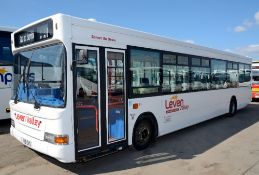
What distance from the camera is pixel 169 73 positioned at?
26.3 ft

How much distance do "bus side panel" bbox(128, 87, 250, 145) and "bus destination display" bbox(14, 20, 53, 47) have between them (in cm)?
247

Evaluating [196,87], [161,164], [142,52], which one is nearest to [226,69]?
[196,87]

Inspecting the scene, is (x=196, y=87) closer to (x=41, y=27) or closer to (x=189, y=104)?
(x=189, y=104)

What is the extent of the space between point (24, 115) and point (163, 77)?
3.80 m

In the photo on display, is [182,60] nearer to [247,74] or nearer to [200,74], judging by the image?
[200,74]

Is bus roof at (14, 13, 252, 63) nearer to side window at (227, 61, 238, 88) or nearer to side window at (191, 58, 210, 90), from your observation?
side window at (191, 58, 210, 90)

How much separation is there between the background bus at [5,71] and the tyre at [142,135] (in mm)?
5442

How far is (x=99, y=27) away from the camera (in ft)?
19.2

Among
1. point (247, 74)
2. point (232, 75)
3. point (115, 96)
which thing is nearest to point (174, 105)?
point (115, 96)

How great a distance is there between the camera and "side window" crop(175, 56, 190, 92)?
8.46m

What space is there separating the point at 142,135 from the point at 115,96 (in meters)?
1.57

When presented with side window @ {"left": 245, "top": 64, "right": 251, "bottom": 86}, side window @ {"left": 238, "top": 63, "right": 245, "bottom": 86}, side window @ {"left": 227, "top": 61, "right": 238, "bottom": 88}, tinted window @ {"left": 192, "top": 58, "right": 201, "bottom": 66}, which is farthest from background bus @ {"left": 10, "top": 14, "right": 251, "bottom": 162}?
side window @ {"left": 245, "top": 64, "right": 251, "bottom": 86}

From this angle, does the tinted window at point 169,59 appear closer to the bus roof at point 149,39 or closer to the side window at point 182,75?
the bus roof at point 149,39

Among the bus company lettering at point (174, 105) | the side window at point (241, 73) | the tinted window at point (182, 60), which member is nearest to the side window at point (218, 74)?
the side window at point (241, 73)
